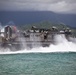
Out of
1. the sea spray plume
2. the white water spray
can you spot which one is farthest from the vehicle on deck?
the white water spray

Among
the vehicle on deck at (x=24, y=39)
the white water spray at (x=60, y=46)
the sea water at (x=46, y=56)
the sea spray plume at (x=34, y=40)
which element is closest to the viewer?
the sea water at (x=46, y=56)

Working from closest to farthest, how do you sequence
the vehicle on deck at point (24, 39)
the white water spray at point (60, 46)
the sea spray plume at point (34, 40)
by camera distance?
the vehicle on deck at point (24, 39), the white water spray at point (60, 46), the sea spray plume at point (34, 40)

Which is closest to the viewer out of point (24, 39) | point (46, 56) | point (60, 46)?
point (46, 56)

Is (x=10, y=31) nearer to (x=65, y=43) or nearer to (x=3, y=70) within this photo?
(x=65, y=43)

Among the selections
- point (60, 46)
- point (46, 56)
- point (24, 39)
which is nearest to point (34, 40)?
point (24, 39)

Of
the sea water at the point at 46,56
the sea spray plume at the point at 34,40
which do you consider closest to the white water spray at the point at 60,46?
the sea water at the point at 46,56

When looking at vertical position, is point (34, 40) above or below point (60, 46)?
above

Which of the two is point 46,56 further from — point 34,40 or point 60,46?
point 60,46

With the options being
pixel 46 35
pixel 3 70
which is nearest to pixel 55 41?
pixel 46 35

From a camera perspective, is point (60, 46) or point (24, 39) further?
point (60, 46)

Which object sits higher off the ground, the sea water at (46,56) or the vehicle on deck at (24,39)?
the vehicle on deck at (24,39)

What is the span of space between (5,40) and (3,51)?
13.9ft

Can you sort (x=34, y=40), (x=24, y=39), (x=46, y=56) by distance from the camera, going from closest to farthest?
→ (x=46, y=56) < (x=24, y=39) < (x=34, y=40)

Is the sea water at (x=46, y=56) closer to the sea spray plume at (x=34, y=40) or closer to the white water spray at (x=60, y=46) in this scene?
the white water spray at (x=60, y=46)
